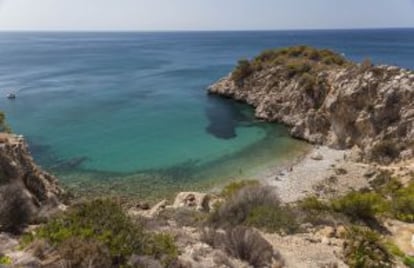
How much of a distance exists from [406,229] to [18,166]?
15.0 meters

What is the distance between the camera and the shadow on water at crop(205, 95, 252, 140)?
34906mm

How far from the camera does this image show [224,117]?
39.7 meters

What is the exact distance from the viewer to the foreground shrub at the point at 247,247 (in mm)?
8008

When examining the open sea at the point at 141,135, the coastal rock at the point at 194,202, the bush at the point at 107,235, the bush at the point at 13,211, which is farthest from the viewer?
the open sea at the point at 141,135

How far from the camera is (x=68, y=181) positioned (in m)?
24.0

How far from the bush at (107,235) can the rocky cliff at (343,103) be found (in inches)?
873

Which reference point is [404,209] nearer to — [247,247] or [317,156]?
[247,247]

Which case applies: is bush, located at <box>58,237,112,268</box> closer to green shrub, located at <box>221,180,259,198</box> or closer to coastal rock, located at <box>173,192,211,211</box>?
green shrub, located at <box>221,180,259,198</box>

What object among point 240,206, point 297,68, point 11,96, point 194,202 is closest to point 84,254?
point 240,206

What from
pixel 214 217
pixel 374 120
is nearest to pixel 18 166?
pixel 214 217

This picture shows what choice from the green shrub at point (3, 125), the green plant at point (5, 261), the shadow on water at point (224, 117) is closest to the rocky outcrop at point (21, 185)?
the green shrub at point (3, 125)

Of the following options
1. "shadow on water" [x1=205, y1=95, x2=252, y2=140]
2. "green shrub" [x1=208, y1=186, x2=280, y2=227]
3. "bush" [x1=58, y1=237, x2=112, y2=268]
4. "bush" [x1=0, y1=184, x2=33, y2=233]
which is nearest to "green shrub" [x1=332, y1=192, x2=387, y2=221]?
"green shrub" [x1=208, y1=186, x2=280, y2=227]

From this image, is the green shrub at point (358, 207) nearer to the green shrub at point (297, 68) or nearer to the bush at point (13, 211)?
the bush at point (13, 211)

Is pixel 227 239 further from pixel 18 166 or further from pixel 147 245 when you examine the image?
pixel 18 166
